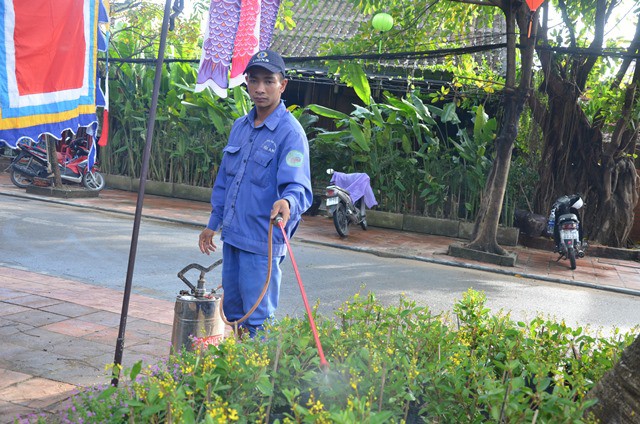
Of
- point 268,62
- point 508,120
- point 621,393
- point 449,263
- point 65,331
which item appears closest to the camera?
point 621,393

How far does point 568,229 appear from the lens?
457 inches

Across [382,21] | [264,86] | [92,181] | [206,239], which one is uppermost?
[382,21]

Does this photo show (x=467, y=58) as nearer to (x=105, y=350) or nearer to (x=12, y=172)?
(x=12, y=172)

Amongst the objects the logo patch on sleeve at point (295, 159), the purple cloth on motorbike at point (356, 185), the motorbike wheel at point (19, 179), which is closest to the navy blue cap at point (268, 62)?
the logo patch on sleeve at point (295, 159)

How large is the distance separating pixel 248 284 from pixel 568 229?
28.9 feet

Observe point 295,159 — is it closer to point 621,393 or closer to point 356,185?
point 621,393

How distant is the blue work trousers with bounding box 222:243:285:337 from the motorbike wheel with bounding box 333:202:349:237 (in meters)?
8.17

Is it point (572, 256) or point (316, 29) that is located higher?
point (316, 29)

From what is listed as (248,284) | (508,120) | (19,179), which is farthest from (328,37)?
(248,284)

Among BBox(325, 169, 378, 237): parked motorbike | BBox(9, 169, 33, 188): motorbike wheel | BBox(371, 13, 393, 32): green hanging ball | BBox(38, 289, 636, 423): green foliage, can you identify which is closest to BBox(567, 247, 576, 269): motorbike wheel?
BBox(325, 169, 378, 237): parked motorbike

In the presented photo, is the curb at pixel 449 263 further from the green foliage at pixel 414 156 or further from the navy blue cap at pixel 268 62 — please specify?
the navy blue cap at pixel 268 62

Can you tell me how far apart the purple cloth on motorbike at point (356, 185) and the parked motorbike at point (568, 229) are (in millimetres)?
3258

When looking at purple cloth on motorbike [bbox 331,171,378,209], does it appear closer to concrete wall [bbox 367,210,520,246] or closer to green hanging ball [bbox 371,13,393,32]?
concrete wall [bbox 367,210,520,246]

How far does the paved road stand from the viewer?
298 inches
